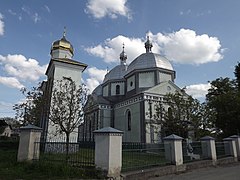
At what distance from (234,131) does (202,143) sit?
10.7 metres

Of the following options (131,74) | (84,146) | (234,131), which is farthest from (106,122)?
(84,146)

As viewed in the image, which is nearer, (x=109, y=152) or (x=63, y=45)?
(x=109, y=152)

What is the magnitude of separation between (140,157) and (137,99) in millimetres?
13076

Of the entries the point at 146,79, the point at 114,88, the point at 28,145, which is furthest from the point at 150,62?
the point at 28,145

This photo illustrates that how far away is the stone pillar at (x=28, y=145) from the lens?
369 inches

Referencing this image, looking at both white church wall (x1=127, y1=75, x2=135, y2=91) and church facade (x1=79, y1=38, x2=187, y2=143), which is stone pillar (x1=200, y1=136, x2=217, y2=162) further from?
white church wall (x1=127, y1=75, x2=135, y2=91)

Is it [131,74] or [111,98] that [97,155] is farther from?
[111,98]

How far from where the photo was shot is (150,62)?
25.8 meters

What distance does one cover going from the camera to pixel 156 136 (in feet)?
67.9

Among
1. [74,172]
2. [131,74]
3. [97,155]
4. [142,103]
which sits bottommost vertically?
[74,172]

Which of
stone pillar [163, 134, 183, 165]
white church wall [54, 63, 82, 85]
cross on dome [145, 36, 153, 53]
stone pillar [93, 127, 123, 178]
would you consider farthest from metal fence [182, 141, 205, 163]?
cross on dome [145, 36, 153, 53]

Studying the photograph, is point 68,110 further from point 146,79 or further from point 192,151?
point 146,79

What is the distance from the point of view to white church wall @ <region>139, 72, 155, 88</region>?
24797mm

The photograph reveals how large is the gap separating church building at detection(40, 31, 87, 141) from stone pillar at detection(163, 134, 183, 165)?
8722mm
